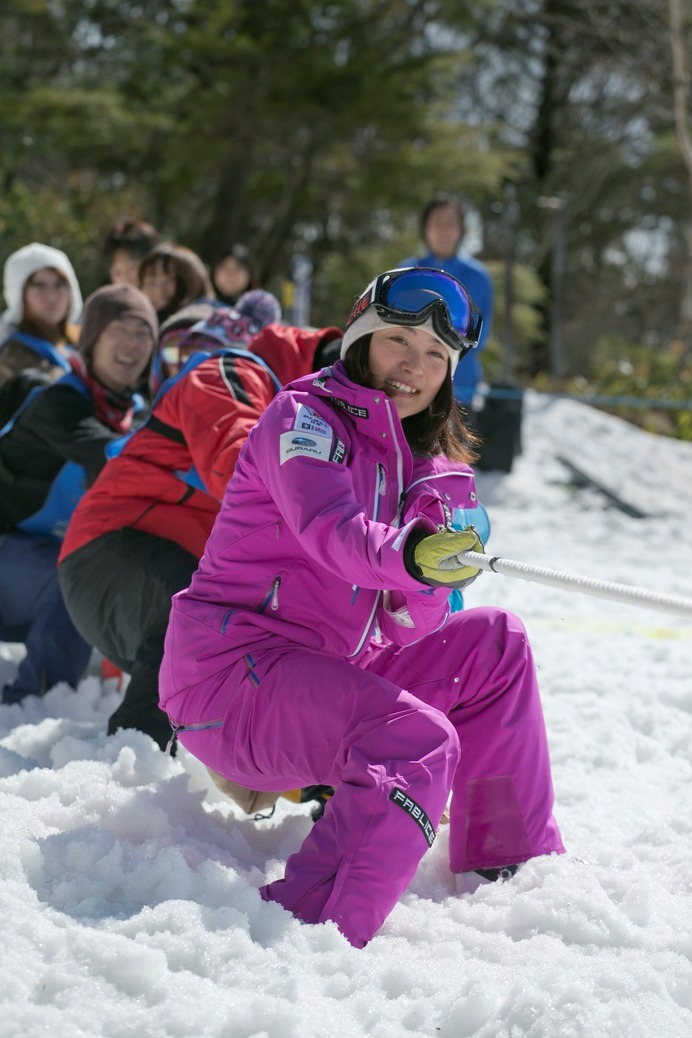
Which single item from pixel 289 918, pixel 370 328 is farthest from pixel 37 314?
pixel 289 918

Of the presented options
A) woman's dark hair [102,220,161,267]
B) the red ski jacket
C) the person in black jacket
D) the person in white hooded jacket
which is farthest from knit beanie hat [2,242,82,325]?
the red ski jacket

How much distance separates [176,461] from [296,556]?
1.13 m

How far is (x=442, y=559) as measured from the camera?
6.74 feet

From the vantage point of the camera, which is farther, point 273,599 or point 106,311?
point 106,311

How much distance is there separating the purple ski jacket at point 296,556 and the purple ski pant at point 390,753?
0.08m

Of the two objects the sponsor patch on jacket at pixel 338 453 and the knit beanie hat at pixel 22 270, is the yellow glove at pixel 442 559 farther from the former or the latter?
the knit beanie hat at pixel 22 270

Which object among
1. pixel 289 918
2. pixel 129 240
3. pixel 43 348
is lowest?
pixel 289 918

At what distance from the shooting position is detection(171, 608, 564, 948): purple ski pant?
7.00ft

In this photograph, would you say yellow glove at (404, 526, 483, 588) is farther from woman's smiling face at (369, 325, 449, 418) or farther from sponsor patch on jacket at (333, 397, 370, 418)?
woman's smiling face at (369, 325, 449, 418)

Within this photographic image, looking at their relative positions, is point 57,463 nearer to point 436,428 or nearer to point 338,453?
point 436,428

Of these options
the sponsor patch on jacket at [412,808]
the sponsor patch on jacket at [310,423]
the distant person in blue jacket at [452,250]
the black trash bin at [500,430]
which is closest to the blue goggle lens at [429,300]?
the sponsor patch on jacket at [310,423]

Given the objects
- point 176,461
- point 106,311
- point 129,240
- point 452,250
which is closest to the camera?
point 176,461

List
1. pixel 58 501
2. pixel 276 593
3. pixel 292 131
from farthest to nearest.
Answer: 1. pixel 292 131
2. pixel 58 501
3. pixel 276 593

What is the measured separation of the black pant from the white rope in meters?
1.34
